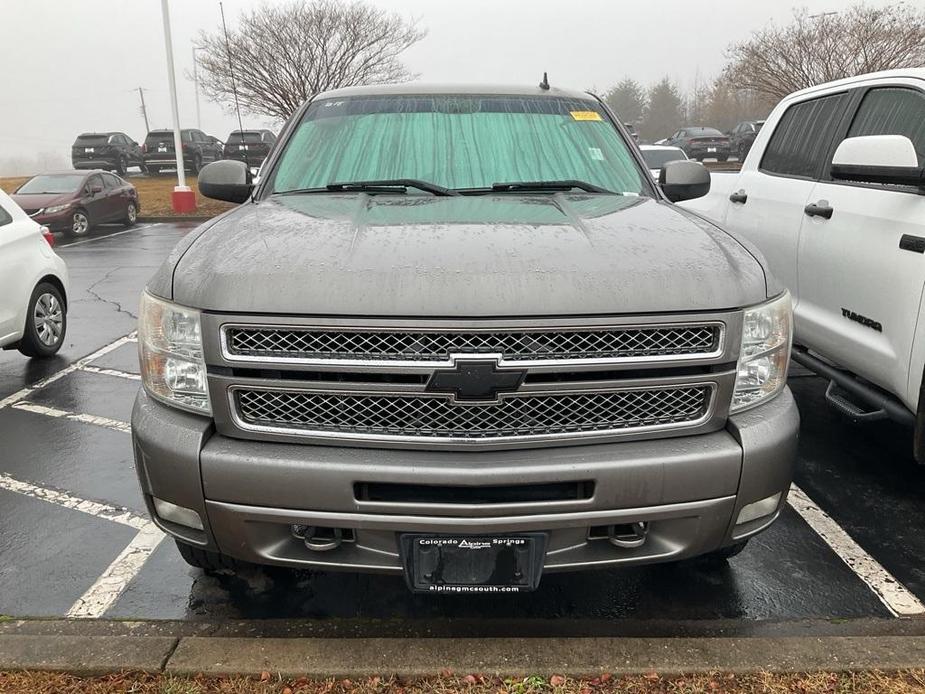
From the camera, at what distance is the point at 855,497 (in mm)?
3686

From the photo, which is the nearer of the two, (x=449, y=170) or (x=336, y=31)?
(x=449, y=170)

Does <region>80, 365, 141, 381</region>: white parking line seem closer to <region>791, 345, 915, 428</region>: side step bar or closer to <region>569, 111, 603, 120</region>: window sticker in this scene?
<region>569, 111, 603, 120</region>: window sticker

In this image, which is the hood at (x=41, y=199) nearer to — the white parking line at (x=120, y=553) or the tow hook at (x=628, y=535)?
the white parking line at (x=120, y=553)

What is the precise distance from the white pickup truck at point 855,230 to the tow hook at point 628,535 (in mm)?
1695

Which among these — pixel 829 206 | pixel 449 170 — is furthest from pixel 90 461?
pixel 829 206

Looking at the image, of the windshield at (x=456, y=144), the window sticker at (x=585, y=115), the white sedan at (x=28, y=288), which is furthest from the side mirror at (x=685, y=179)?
the white sedan at (x=28, y=288)

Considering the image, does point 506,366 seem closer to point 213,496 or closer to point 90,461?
point 213,496

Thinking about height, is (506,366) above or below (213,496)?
above

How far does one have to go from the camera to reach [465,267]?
7.13 feet

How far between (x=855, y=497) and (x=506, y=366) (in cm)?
256

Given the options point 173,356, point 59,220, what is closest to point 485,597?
point 173,356

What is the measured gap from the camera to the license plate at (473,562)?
216 cm

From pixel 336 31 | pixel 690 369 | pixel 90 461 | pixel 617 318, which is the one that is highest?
pixel 336 31

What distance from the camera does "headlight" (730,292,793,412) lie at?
2.26 meters
